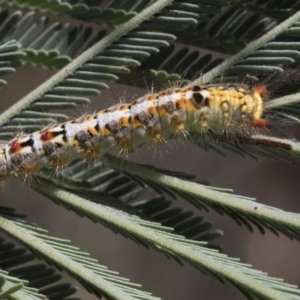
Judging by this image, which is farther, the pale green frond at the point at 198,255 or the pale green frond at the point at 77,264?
the pale green frond at the point at 77,264

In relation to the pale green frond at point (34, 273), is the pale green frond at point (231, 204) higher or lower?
higher

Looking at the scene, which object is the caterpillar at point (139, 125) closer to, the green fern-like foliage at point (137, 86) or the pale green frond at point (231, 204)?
the green fern-like foliage at point (137, 86)

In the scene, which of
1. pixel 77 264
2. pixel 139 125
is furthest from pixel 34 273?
pixel 139 125

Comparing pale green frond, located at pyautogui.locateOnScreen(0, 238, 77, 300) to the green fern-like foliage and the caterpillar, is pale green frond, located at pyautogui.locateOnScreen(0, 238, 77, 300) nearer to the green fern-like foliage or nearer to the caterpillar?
the green fern-like foliage

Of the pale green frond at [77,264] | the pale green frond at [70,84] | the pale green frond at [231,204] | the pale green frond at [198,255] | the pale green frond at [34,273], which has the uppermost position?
the pale green frond at [70,84]

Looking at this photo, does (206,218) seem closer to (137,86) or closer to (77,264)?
(137,86)

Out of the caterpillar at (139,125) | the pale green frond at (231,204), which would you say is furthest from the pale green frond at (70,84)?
the pale green frond at (231,204)

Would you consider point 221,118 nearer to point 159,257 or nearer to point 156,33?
point 156,33
